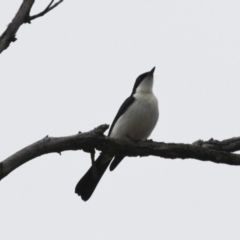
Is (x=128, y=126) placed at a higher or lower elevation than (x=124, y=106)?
lower

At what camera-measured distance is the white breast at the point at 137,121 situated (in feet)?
26.3

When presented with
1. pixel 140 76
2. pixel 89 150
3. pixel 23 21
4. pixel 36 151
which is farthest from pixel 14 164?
pixel 140 76

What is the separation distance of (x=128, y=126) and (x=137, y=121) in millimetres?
138

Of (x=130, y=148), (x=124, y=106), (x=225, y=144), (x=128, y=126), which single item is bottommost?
A: (x=130, y=148)

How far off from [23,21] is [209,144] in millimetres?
2292

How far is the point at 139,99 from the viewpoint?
27.4 feet

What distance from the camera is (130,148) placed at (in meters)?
6.21

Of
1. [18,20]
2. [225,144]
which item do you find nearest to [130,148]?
[225,144]

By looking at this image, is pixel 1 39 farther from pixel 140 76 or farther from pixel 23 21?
pixel 140 76

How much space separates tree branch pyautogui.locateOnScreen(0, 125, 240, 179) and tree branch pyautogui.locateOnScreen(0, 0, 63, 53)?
971mm

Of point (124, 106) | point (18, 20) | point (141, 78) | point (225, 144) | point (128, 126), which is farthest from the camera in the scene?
point (141, 78)

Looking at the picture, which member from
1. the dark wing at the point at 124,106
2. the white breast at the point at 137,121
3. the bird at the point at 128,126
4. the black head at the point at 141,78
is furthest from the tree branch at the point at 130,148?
the black head at the point at 141,78

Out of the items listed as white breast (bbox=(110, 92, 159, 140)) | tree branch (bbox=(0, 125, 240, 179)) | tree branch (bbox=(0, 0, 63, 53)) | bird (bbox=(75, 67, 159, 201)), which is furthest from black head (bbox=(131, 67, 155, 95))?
tree branch (bbox=(0, 0, 63, 53))

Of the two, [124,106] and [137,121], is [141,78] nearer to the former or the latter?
[124,106]
